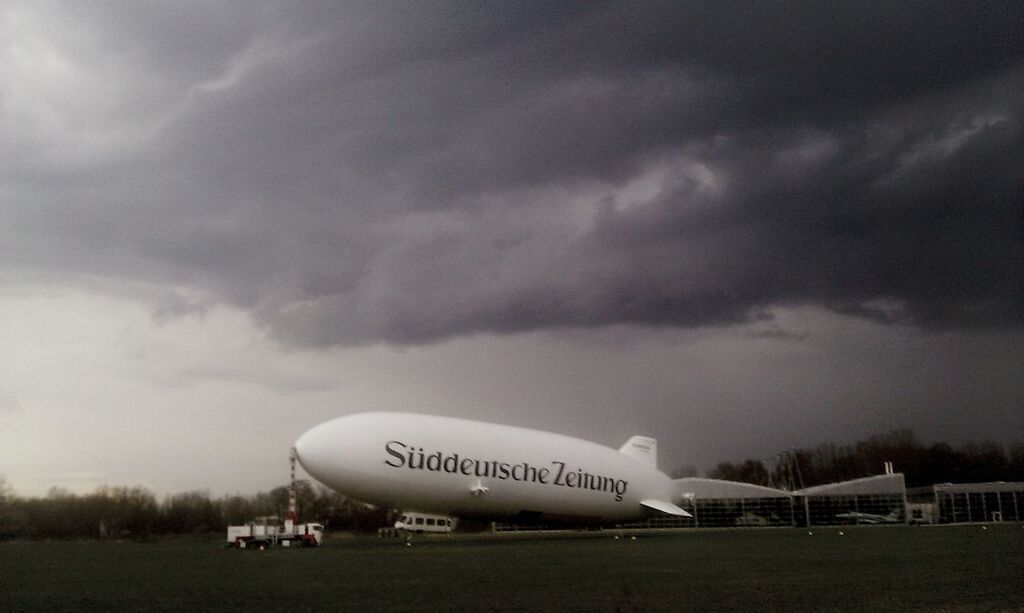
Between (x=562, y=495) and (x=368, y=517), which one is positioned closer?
(x=562, y=495)

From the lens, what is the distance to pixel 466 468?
41219 millimetres

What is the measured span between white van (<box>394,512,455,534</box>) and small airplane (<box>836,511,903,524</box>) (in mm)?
57696

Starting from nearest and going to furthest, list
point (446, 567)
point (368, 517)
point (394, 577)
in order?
point (394, 577), point (446, 567), point (368, 517)

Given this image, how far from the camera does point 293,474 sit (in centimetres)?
5169

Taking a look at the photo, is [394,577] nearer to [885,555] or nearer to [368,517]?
[885,555]

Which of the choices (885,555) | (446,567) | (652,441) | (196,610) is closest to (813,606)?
(196,610)

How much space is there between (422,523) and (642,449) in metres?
22.9

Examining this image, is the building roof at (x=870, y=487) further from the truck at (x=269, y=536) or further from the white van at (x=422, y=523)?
the truck at (x=269, y=536)

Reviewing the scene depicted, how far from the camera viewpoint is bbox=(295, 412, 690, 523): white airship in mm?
38281

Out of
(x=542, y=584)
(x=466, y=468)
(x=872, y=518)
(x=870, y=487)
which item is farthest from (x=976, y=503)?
(x=542, y=584)

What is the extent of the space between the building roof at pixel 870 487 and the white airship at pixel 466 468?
43871mm

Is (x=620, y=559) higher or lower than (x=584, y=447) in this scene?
lower

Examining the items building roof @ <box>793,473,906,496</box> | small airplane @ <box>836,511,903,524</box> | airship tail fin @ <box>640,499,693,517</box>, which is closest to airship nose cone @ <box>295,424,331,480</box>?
airship tail fin @ <box>640,499,693,517</box>

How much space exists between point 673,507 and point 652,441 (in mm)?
5812
